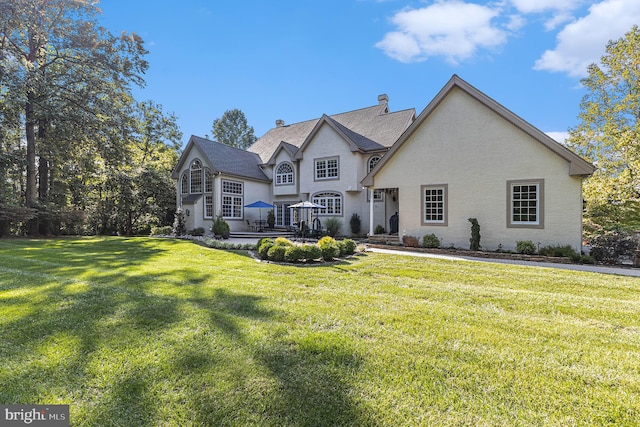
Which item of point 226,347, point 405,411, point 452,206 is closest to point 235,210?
point 452,206

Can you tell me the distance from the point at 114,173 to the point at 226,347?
2415cm

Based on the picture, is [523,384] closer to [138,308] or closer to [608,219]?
[138,308]

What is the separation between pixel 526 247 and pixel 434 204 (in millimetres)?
3952

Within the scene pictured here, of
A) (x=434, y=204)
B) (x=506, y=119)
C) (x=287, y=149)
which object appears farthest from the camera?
(x=287, y=149)

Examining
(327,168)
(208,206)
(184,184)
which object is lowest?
(208,206)

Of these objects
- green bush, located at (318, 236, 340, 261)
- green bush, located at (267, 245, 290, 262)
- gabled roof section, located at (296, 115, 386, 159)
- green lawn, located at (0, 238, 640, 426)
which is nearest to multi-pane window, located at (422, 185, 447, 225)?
green bush, located at (318, 236, 340, 261)

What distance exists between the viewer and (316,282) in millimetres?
6395

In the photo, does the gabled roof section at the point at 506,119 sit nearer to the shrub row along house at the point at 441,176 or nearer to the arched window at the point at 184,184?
the shrub row along house at the point at 441,176

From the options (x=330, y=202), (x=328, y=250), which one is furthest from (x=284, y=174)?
(x=328, y=250)

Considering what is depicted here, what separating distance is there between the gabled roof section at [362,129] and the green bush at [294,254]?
11.6 m

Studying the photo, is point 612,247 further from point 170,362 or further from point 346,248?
point 170,362

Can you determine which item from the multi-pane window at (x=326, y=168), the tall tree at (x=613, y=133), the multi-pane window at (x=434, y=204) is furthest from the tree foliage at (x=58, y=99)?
the tall tree at (x=613, y=133)

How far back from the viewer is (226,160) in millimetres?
21422

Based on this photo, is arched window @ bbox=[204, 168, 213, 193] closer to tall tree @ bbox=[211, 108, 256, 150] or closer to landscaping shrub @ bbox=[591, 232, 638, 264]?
landscaping shrub @ bbox=[591, 232, 638, 264]
